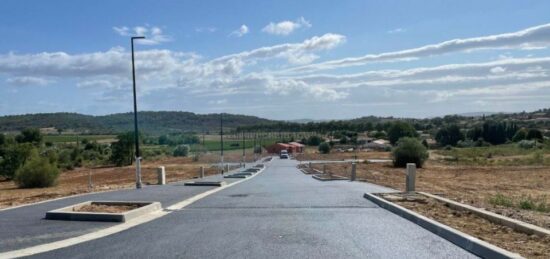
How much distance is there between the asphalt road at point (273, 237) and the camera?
835 cm

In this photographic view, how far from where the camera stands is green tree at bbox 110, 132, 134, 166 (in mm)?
97938

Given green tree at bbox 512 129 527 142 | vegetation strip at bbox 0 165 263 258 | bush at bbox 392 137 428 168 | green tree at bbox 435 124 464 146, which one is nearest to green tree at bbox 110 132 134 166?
bush at bbox 392 137 428 168

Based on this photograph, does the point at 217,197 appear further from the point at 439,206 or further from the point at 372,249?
the point at 372,249

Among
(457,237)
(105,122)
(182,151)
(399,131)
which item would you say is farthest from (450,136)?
(457,237)

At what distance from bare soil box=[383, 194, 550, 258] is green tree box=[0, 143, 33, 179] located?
60.1 meters

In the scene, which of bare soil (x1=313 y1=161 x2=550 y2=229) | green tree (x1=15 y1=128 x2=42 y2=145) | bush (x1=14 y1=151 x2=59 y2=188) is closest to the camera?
bare soil (x1=313 y1=161 x2=550 y2=229)

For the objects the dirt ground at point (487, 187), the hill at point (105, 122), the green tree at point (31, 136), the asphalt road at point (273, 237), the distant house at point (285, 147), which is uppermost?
the hill at point (105, 122)

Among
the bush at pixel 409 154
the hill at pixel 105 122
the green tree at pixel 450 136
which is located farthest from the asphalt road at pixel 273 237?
the hill at pixel 105 122

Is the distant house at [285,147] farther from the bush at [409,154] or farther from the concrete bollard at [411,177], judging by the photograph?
the concrete bollard at [411,177]

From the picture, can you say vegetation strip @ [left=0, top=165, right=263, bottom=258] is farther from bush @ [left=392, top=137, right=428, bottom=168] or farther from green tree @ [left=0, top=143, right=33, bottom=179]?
bush @ [left=392, top=137, right=428, bottom=168]

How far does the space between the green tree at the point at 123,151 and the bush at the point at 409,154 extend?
153 ft

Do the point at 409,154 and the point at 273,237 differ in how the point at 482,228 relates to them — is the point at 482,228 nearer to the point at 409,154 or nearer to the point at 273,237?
the point at 273,237

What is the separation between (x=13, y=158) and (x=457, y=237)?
66.9 m

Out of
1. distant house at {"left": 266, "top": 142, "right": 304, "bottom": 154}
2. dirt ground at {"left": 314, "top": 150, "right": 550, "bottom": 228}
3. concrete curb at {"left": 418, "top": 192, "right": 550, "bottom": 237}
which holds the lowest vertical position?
distant house at {"left": 266, "top": 142, "right": 304, "bottom": 154}
